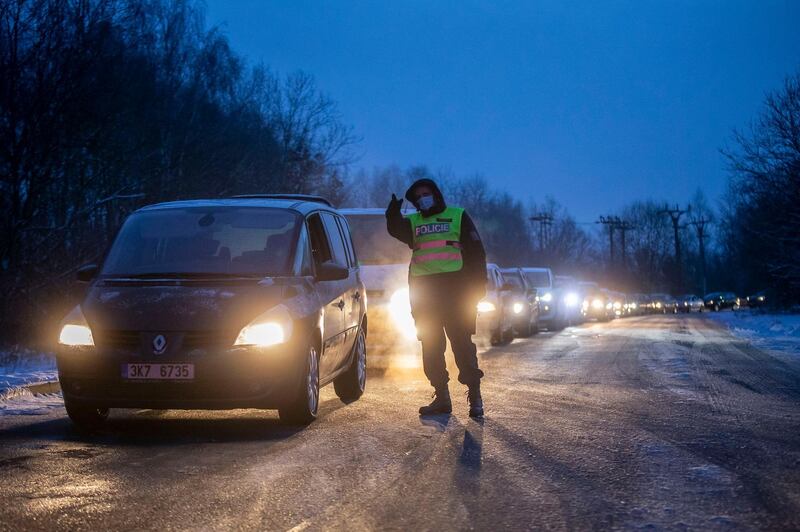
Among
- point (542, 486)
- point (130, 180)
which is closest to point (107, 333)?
point (542, 486)

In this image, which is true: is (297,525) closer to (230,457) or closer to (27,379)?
(230,457)

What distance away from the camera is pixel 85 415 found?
25.3ft

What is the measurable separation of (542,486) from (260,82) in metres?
39.2

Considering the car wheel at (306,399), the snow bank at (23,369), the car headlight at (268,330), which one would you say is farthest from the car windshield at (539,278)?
the car headlight at (268,330)

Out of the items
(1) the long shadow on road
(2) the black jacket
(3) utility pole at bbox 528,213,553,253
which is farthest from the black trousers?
(3) utility pole at bbox 528,213,553,253

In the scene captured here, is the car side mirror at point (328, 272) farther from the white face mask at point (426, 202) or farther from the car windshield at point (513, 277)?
the car windshield at point (513, 277)

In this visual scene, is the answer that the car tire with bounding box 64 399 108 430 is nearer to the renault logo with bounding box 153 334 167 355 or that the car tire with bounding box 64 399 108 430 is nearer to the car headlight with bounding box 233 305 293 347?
the renault logo with bounding box 153 334 167 355

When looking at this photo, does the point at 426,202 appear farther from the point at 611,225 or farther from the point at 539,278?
the point at 611,225

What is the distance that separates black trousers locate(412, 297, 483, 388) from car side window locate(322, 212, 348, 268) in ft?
4.35

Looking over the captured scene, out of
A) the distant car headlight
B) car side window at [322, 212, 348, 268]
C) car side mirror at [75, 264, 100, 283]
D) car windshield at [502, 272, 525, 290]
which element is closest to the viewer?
car side mirror at [75, 264, 100, 283]

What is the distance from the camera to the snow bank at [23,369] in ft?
33.9

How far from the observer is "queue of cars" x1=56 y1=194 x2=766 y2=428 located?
7371 millimetres

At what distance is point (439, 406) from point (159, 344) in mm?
2471

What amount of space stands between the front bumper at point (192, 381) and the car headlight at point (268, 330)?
0.05m
